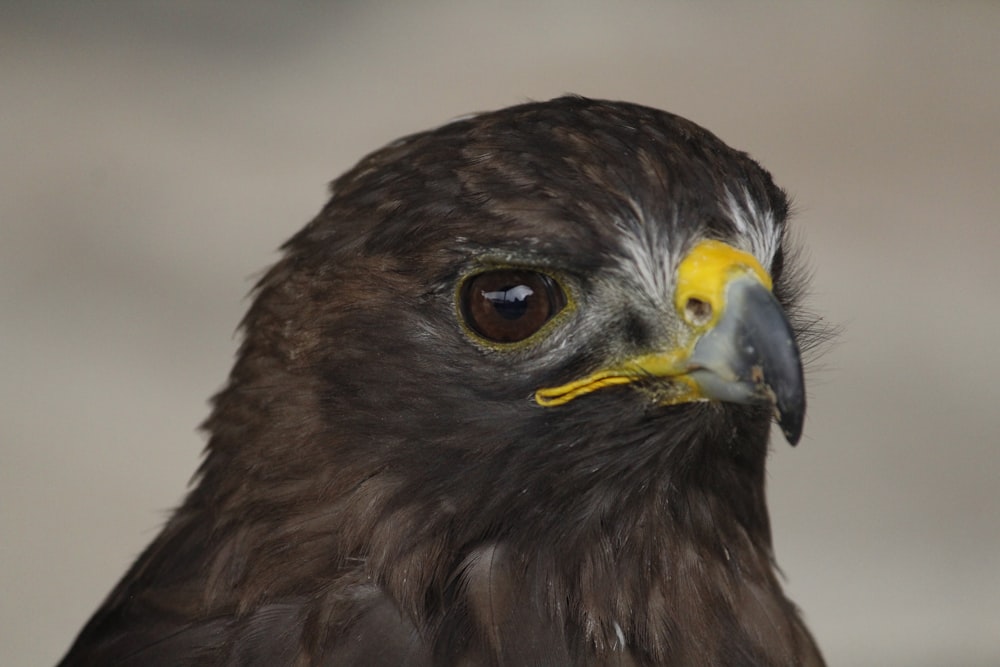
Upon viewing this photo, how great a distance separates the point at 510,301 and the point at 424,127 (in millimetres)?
3556

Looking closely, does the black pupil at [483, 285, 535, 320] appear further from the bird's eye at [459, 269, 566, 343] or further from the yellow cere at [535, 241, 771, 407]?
the yellow cere at [535, 241, 771, 407]

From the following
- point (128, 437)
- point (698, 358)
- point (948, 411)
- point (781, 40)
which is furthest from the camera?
point (781, 40)

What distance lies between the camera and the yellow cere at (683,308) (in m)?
1.92

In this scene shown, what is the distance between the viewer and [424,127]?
5.43 meters

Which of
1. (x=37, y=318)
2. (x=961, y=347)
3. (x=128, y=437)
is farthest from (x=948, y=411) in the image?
(x=37, y=318)

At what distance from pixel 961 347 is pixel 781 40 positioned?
1.54 m

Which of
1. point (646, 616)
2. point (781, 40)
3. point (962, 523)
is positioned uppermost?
point (781, 40)

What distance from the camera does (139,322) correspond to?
509 centimetres

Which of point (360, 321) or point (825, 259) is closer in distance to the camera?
point (360, 321)

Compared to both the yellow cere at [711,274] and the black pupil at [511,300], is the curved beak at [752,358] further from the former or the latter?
the black pupil at [511,300]

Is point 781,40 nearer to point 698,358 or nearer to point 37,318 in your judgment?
point 37,318

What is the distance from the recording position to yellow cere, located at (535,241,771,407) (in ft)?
6.31

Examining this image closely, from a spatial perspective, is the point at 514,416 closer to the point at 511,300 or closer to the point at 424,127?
the point at 511,300

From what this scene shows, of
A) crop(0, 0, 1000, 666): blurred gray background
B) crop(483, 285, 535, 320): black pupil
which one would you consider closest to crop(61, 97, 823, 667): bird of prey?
crop(483, 285, 535, 320): black pupil
